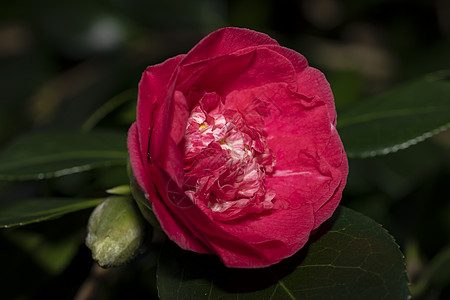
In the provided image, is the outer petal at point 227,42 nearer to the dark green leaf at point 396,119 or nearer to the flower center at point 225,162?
the flower center at point 225,162

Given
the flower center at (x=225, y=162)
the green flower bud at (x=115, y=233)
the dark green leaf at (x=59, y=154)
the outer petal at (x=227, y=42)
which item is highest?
the outer petal at (x=227, y=42)

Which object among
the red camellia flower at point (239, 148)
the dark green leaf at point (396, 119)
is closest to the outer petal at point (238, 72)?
the red camellia flower at point (239, 148)

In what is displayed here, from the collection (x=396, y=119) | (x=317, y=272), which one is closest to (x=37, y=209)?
(x=317, y=272)

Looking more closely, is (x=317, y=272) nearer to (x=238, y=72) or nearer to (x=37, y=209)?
(x=238, y=72)

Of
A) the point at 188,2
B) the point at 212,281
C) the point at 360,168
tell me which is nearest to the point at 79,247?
the point at 212,281

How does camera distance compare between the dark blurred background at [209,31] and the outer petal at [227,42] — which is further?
the dark blurred background at [209,31]

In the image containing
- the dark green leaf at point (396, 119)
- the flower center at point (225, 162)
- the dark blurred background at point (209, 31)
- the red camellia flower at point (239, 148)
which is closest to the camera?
the red camellia flower at point (239, 148)
